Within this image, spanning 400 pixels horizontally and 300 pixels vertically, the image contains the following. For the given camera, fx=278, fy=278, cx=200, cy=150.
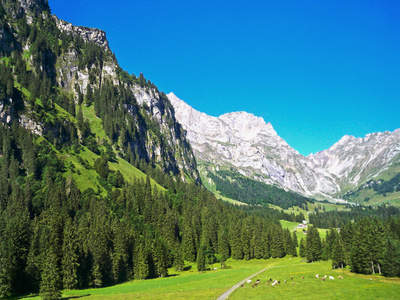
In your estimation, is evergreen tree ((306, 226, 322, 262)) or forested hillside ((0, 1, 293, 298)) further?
evergreen tree ((306, 226, 322, 262))

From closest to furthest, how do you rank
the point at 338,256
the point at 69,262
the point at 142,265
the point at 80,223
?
the point at 69,262 → the point at 142,265 → the point at 80,223 → the point at 338,256

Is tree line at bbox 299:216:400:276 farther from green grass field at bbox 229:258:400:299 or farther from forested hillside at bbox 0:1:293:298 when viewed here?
forested hillside at bbox 0:1:293:298

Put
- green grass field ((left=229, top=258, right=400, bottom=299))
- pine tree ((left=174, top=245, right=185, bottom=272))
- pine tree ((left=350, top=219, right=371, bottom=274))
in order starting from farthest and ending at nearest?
pine tree ((left=174, top=245, right=185, bottom=272)) → pine tree ((left=350, top=219, right=371, bottom=274)) → green grass field ((left=229, top=258, right=400, bottom=299))

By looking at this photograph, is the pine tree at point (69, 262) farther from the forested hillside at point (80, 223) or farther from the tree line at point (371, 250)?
the tree line at point (371, 250)

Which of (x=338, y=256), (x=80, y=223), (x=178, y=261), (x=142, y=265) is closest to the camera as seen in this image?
(x=142, y=265)

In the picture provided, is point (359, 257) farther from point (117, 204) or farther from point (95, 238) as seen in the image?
point (117, 204)

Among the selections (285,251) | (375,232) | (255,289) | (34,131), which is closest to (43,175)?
(34,131)

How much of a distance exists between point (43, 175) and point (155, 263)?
284ft

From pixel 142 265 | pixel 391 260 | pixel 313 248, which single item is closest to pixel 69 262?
pixel 142 265

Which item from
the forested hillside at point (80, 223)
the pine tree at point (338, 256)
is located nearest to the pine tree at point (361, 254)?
the pine tree at point (338, 256)

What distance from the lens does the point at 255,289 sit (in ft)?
219

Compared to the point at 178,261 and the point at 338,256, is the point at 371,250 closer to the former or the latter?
the point at 338,256

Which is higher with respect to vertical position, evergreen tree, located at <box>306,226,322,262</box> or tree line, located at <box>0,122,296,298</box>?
tree line, located at <box>0,122,296,298</box>

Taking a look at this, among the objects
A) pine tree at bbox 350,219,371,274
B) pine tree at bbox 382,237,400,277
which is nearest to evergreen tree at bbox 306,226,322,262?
pine tree at bbox 350,219,371,274
